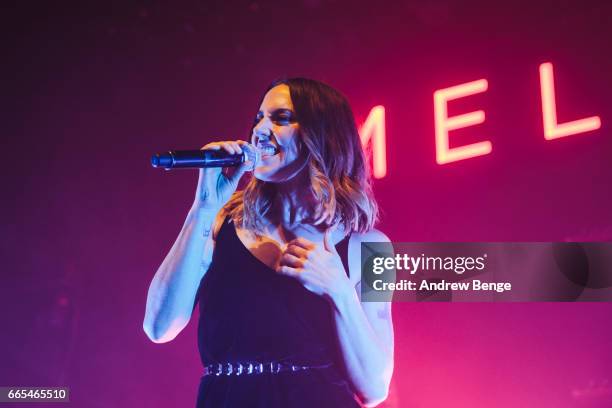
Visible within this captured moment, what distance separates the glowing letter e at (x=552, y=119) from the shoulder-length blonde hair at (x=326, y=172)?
61 cm

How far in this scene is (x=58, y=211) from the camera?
2.45m

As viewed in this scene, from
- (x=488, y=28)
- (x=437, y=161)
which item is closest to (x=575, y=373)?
(x=437, y=161)

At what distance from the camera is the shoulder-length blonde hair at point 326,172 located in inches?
73.5

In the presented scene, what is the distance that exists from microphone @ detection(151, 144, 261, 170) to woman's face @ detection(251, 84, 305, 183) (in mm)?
246

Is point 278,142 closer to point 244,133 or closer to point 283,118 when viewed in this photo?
point 283,118

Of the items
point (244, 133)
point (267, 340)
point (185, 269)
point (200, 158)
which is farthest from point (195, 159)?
point (244, 133)

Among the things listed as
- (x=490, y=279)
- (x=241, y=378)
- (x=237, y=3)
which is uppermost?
(x=237, y=3)

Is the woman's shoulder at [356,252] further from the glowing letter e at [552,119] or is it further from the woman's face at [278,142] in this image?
the glowing letter e at [552,119]

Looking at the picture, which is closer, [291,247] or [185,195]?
[291,247]

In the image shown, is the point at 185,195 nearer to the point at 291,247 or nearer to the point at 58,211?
the point at 58,211

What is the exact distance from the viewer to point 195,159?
1491 mm

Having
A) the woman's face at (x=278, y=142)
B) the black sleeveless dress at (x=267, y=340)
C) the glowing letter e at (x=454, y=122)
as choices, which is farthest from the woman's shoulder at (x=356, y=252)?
the glowing letter e at (x=454, y=122)

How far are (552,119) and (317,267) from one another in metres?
0.93

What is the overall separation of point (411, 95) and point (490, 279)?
685 millimetres
